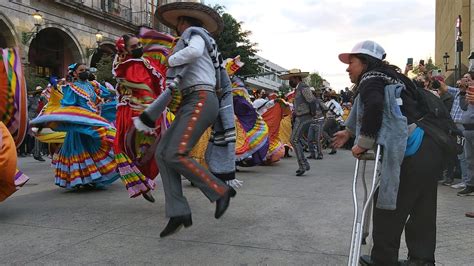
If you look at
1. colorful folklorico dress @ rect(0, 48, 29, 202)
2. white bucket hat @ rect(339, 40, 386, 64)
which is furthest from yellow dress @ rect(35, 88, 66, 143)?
white bucket hat @ rect(339, 40, 386, 64)

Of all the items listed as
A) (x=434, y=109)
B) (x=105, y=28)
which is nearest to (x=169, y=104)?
(x=434, y=109)

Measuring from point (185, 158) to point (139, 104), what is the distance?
167cm

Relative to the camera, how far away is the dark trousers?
298cm

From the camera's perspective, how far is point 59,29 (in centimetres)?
2373

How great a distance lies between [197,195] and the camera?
6297 mm

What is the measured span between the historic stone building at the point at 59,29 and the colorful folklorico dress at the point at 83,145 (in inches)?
566

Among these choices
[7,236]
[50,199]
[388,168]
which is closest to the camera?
[388,168]

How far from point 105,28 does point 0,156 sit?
967 inches

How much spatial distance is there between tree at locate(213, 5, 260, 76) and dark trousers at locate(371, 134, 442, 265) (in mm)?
32808

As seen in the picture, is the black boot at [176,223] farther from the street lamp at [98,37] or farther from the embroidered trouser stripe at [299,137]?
the street lamp at [98,37]

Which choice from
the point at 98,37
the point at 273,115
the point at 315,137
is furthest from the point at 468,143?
the point at 98,37

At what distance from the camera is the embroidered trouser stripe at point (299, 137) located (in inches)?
334

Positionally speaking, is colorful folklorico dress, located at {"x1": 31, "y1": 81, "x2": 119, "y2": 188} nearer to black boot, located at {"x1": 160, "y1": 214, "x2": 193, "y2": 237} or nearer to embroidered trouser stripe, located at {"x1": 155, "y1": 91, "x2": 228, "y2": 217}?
embroidered trouser stripe, located at {"x1": 155, "y1": 91, "x2": 228, "y2": 217}

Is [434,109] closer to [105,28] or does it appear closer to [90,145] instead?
[90,145]
